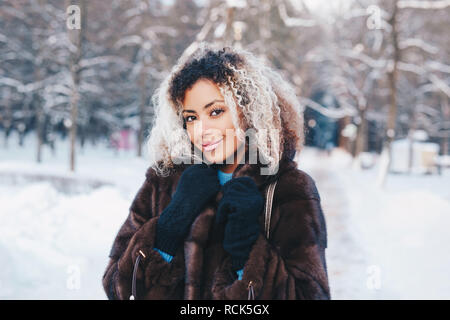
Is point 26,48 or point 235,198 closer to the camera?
point 235,198

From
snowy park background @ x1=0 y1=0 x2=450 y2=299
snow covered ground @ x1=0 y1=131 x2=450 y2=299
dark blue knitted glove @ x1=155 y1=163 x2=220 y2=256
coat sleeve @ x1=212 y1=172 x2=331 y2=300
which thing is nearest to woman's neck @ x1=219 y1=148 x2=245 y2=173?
dark blue knitted glove @ x1=155 y1=163 x2=220 y2=256

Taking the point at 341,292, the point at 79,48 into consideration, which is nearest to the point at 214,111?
the point at 341,292

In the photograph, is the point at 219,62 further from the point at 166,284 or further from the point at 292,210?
the point at 166,284

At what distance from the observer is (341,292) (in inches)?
176

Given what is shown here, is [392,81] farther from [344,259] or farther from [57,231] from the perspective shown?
[57,231]

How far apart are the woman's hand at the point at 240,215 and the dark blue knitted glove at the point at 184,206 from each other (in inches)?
4.3

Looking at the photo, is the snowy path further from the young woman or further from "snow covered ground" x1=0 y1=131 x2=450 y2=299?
the young woman

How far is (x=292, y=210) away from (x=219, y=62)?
2.39ft

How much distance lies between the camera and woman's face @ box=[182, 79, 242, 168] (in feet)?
5.71

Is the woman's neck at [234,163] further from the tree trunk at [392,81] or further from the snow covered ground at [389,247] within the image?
the tree trunk at [392,81]

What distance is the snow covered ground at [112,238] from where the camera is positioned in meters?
4.30

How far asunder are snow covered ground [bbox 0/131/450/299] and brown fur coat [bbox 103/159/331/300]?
521 mm

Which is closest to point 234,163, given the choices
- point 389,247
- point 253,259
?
point 253,259
